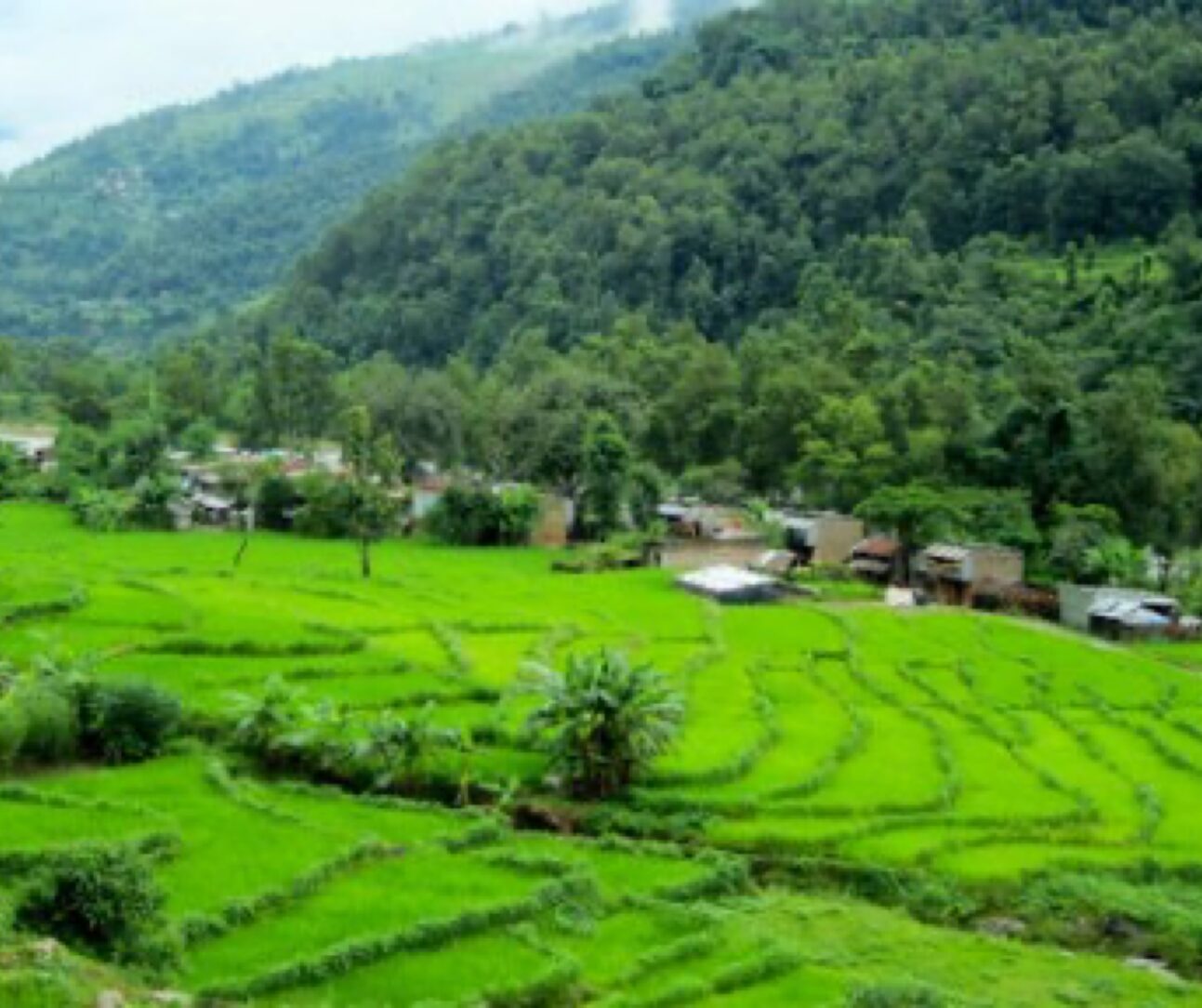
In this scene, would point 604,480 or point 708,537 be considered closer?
point 604,480

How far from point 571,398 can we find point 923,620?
26.6 meters

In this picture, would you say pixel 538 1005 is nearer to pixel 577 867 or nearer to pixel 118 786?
pixel 577 867

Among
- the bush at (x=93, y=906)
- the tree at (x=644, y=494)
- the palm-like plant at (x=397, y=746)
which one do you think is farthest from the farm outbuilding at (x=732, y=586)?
the bush at (x=93, y=906)

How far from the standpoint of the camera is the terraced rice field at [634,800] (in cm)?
2167

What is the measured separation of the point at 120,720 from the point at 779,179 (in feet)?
292

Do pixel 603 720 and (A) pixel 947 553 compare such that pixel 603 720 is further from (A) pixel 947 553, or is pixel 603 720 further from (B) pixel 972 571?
(A) pixel 947 553

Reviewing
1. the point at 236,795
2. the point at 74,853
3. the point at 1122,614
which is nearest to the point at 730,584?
the point at 1122,614

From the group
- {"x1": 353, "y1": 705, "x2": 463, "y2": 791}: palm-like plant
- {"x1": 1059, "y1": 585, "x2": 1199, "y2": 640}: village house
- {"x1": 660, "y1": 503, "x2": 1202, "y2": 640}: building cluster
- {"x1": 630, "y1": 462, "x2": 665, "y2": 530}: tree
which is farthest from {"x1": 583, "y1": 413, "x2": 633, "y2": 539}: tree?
{"x1": 353, "y1": 705, "x2": 463, "y2": 791}: palm-like plant

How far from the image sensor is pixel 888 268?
94.4m

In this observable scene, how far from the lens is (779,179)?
112 metres

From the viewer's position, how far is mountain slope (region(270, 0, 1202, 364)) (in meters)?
99.3

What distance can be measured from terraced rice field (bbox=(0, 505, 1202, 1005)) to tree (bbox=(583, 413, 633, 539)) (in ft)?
49.3

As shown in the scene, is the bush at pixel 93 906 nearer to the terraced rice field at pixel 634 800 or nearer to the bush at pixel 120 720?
the terraced rice field at pixel 634 800

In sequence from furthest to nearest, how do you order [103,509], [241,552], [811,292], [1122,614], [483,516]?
1. [811,292]
2. [103,509]
3. [483,516]
4. [241,552]
5. [1122,614]
